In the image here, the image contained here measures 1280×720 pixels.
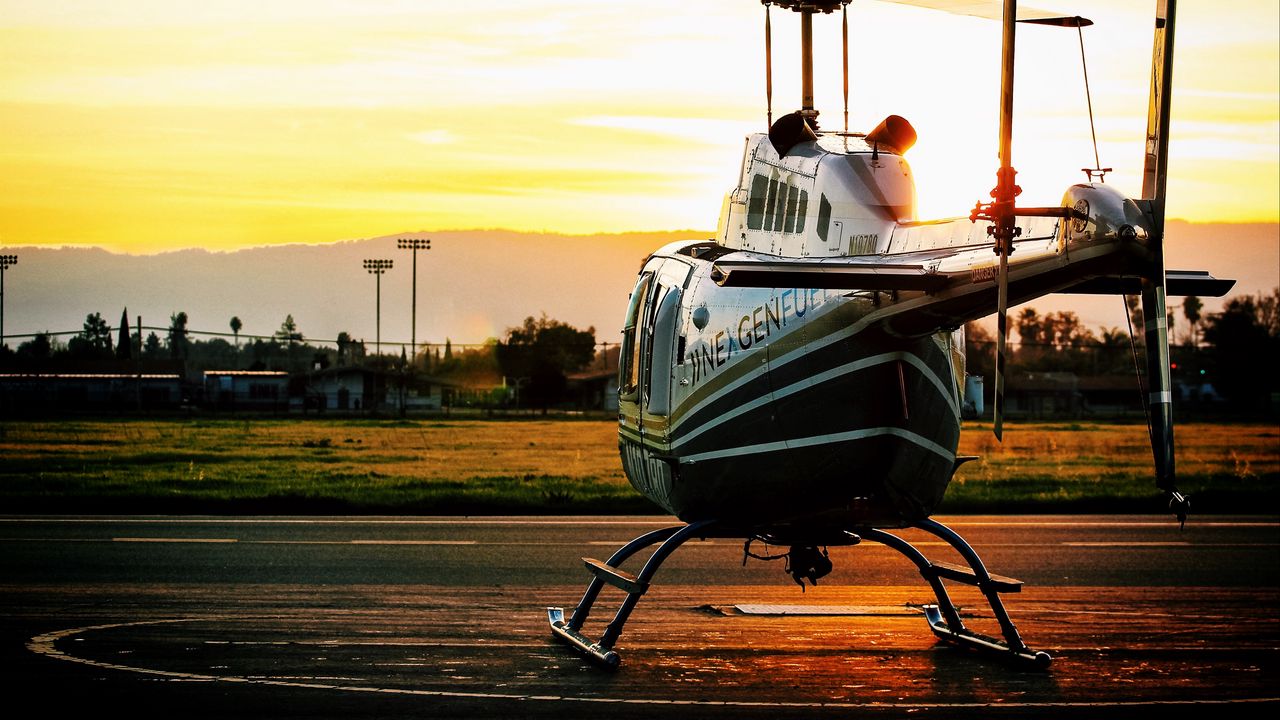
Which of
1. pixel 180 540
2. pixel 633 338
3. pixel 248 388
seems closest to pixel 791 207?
pixel 633 338

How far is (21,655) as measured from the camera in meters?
12.2

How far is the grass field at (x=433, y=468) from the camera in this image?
28.0m

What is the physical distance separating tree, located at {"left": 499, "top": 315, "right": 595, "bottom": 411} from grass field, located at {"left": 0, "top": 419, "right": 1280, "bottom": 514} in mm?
23587

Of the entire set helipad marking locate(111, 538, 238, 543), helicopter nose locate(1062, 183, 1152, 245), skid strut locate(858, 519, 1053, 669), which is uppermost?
helicopter nose locate(1062, 183, 1152, 245)

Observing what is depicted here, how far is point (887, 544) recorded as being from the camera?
39.9 feet

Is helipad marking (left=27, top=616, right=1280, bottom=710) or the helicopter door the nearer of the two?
helipad marking (left=27, top=616, right=1280, bottom=710)

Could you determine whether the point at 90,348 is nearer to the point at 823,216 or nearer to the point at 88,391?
the point at 88,391

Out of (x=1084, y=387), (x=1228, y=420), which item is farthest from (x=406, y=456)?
(x=1084, y=387)

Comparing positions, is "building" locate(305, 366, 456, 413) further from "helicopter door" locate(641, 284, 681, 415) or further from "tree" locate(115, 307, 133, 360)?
"helicopter door" locate(641, 284, 681, 415)

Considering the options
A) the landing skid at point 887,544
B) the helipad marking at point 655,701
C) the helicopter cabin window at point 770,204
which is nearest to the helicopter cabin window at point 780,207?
the helicopter cabin window at point 770,204

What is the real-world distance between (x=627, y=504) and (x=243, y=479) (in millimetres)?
13564

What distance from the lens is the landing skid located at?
1121cm

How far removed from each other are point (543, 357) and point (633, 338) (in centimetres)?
10400

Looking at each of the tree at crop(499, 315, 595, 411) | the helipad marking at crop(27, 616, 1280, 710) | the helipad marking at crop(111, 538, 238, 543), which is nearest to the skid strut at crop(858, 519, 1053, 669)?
the helipad marking at crop(27, 616, 1280, 710)
